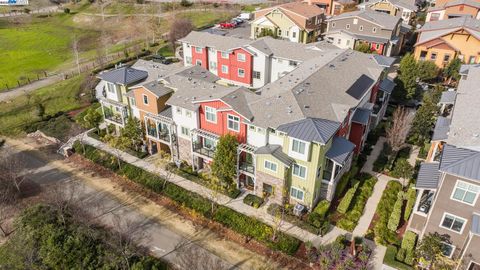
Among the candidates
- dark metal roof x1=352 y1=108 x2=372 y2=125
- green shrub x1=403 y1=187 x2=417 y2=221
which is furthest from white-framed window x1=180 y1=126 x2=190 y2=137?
green shrub x1=403 y1=187 x2=417 y2=221

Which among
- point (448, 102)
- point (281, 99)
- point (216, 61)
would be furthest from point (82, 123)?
point (448, 102)

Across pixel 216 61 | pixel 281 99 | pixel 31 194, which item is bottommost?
pixel 31 194

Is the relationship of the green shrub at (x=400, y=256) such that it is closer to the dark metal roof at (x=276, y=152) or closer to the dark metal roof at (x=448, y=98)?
the dark metal roof at (x=276, y=152)

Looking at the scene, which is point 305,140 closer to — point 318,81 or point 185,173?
point 318,81

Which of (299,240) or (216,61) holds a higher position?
(216,61)

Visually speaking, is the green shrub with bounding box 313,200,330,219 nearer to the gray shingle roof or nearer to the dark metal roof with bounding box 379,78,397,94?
the dark metal roof with bounding box 379,78,397,94

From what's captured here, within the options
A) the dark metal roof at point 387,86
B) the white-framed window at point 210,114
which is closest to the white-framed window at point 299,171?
the white-framed window at point 210,114
